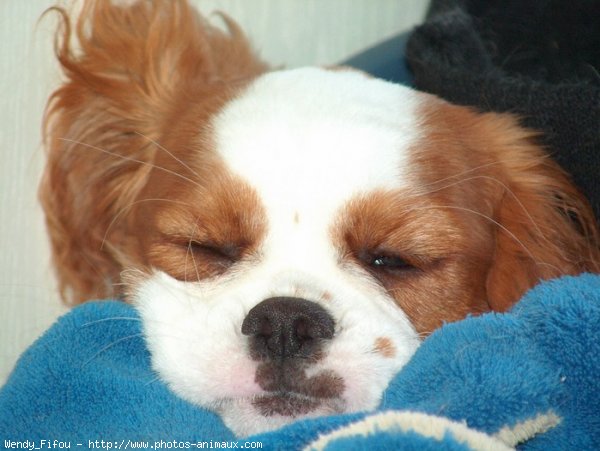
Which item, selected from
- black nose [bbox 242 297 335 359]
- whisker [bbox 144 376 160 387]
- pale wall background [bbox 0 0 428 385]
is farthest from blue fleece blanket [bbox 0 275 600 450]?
pale wall background [bbox 0 0 428 385]

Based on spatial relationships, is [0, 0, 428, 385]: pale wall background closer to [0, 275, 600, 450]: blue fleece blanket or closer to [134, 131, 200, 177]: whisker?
[134, 131, 200, 177]: whisker

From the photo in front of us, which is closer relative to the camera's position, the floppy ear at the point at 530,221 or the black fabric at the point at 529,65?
the floppy ear at the point at 530,221

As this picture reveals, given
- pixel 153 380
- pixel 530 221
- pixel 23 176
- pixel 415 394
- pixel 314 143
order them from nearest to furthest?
1. pixel 415 394
2. pixel 153 380
3. pixel 314 143
4. pixel 530 221
5. pixel 23 176

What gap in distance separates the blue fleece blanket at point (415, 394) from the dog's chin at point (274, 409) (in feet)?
0.11

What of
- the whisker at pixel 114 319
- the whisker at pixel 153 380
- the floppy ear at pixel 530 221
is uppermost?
the floppy ear at pixel 530 221

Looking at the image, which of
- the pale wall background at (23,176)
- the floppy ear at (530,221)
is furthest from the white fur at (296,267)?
the pale wall background at (23,176)

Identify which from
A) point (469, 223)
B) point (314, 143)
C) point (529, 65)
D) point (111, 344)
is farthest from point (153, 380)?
point (529, 65)

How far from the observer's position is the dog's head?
1.25 m

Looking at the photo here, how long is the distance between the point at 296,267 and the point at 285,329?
20cm

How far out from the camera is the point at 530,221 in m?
1.64

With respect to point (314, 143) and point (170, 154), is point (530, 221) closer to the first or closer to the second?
point (314, 143)

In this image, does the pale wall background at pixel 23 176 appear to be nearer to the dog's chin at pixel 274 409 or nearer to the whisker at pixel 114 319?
the whisker at pixel 114 319

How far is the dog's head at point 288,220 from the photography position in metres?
1.25

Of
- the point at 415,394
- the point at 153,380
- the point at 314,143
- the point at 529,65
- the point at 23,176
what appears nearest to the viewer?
the point at 415,394
